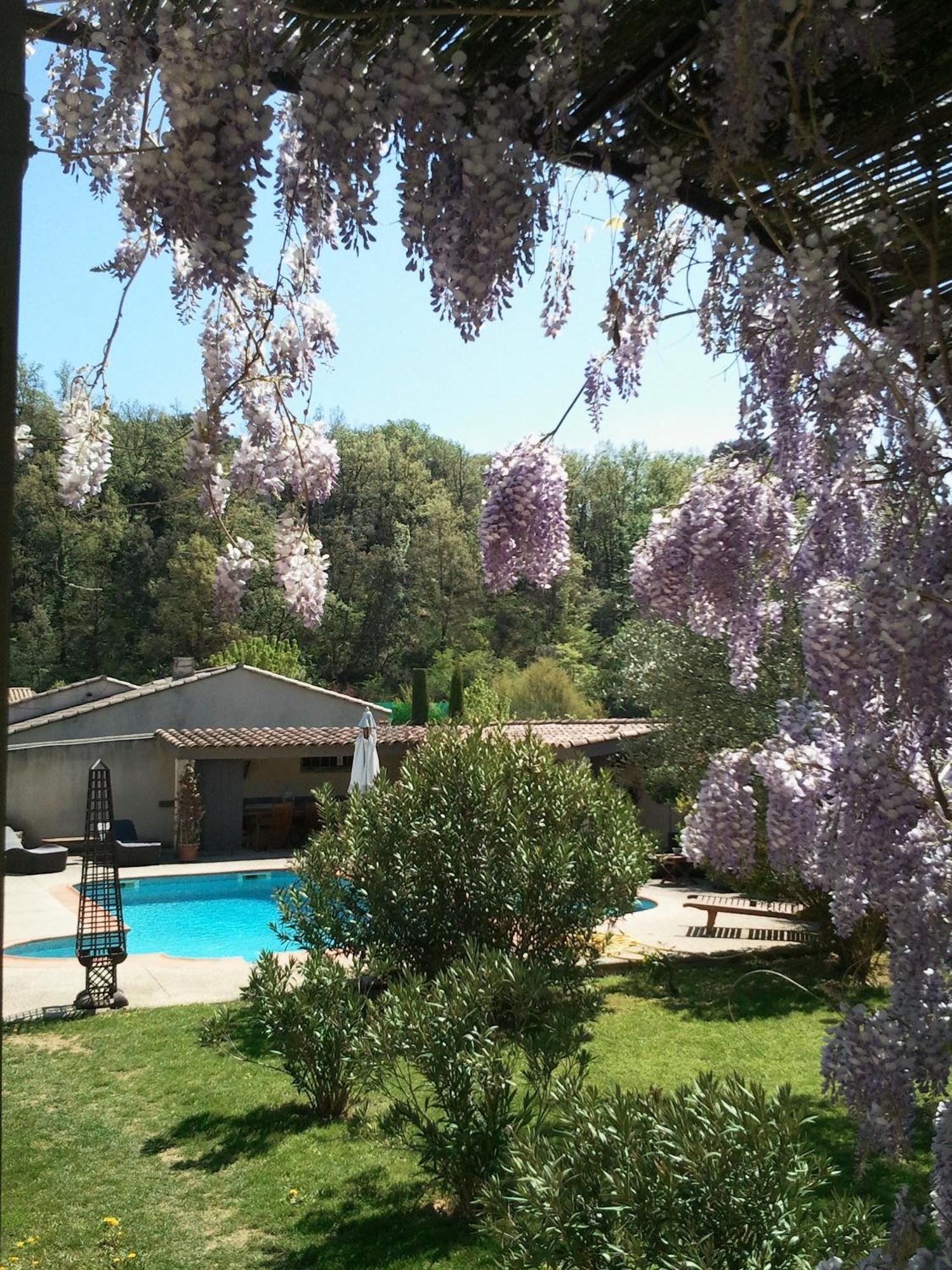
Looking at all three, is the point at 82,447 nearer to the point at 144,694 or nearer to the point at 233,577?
the point at 233,577

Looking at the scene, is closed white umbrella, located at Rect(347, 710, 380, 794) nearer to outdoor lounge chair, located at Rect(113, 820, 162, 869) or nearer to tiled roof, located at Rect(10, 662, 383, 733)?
outdoor lounge chair, located at Rect(113, 820, 162, 869)

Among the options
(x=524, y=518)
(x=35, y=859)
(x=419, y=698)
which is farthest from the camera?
(x=419, y=698)

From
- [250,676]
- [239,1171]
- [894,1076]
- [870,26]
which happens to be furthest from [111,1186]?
[250,676]

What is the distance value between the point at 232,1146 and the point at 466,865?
6.73 feet

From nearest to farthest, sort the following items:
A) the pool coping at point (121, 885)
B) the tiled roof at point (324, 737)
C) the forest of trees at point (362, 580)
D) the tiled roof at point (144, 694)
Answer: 1. the pool coping at point (121, 885)
2. the tiled roof at point (324, 737)
3. the tiled roof at point (144, 694)
4. the forest of trees at point (362, 580)

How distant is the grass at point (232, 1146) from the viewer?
193 inches

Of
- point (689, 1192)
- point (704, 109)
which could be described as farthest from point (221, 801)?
point (704, 109)

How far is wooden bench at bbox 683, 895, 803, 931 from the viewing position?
1181 cm

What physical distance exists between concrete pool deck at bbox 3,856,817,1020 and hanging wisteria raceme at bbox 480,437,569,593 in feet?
16.7

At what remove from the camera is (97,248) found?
8.98ft

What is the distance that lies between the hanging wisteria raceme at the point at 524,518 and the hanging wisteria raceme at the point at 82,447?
41.5 inches

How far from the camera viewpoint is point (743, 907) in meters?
12.9

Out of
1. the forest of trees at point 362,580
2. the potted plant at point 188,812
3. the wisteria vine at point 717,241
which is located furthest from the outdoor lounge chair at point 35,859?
the wisteria vine at point 717,241

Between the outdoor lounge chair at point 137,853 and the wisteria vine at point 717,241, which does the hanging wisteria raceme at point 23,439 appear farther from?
the outdoor lounge chair at point 137,853
